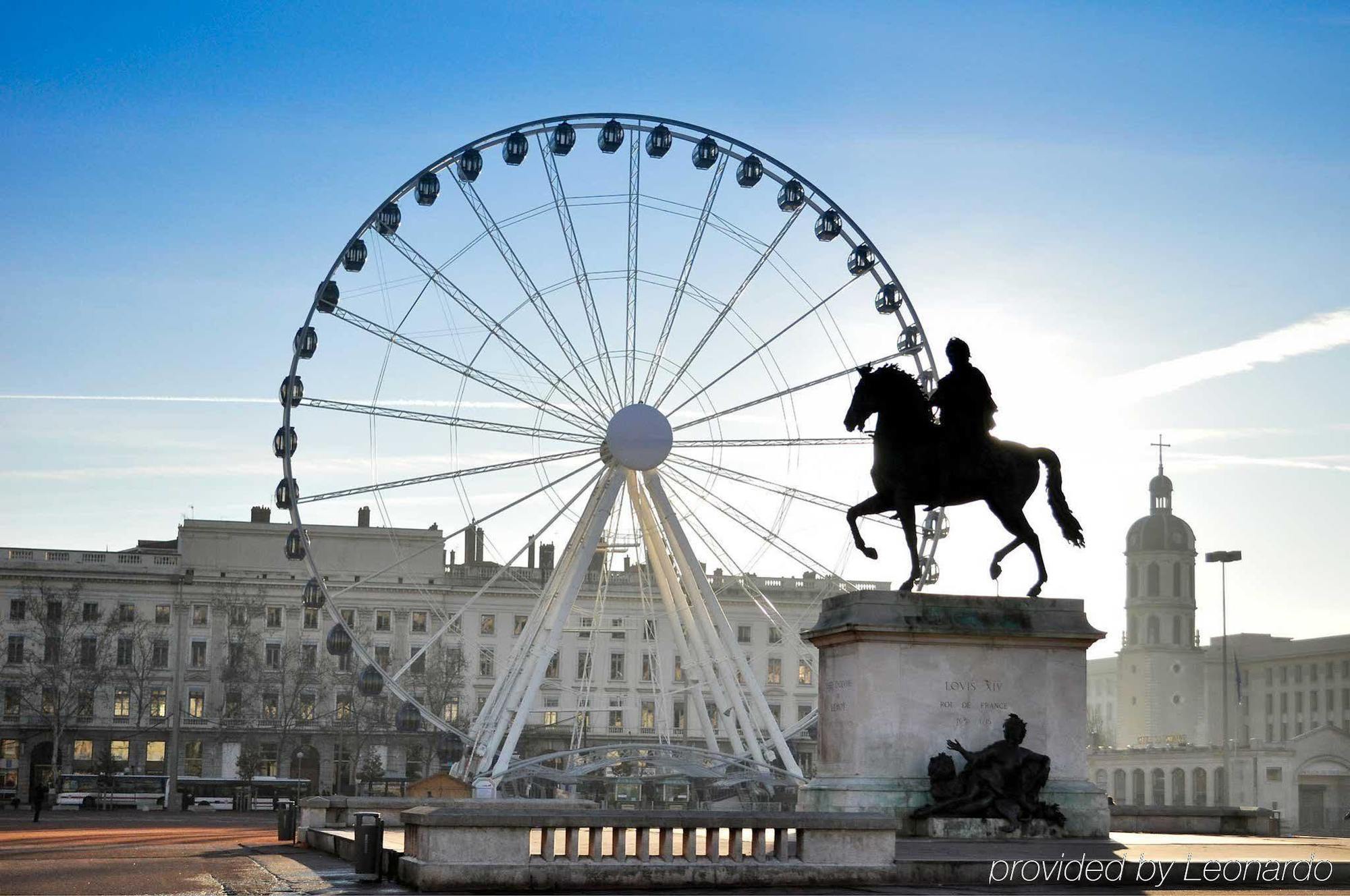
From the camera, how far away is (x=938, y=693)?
24.8 meters

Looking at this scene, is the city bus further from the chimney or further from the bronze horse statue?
the bronze horse statue

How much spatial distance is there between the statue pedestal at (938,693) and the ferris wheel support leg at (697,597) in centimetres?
2525

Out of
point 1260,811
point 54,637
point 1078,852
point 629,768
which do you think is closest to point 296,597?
point 54,637

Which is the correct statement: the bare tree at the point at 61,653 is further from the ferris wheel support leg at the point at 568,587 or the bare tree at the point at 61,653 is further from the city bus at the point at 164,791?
the ferris wheel support leg at the point at 568,587

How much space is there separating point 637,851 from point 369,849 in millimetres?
3202

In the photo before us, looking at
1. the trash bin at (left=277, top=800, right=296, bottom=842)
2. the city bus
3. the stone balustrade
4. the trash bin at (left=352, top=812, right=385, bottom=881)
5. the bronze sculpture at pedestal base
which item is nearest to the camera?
the stone balustrade

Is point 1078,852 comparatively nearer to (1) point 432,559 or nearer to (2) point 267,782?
(2) point 267,782

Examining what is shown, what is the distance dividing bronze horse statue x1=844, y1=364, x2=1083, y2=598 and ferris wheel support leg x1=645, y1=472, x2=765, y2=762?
25077 millimetres

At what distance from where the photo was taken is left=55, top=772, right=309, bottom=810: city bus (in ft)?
321

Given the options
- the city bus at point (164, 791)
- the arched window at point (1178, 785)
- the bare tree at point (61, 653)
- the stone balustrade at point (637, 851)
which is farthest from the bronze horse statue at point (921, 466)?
the arched window at point (1178, 785)

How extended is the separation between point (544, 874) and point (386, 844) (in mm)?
4679

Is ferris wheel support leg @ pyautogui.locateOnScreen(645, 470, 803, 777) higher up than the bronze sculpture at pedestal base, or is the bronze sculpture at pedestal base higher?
ferris wheel support leg @ pyautogui.locateOnScreen(645, 470, 803, 777)

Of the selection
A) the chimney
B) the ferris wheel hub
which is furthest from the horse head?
the chimney

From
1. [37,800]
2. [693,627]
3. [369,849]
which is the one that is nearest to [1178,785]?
[37,800]
